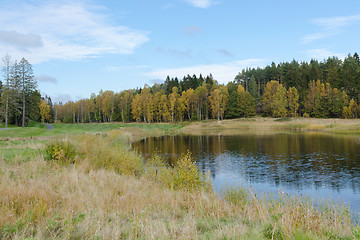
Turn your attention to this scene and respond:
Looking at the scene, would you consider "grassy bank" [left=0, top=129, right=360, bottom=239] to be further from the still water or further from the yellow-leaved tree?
the yellow-leaved tree

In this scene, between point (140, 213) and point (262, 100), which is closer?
point (140, 213)

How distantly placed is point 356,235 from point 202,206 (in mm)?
4563

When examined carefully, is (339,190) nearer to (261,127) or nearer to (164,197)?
(164,197)

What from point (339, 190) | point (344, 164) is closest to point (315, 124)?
point (344, 164)

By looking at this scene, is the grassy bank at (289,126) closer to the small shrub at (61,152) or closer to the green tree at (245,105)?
the green tree at (245,105)

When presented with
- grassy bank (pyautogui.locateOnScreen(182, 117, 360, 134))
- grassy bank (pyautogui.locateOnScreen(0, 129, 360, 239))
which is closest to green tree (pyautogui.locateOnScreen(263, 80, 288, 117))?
grassy bank (pyautogui.locateOnScreen(182, 117, 360, 134))

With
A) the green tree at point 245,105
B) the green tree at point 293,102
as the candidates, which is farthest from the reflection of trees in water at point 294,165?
the green tree at point 245,105

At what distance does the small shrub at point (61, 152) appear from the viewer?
15867mm

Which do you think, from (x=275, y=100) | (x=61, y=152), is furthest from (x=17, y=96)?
(x=275, y=100)

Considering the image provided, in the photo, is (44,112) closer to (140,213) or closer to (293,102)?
(293,102)

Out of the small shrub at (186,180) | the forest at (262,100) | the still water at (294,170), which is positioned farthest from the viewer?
the forest at (262,100)

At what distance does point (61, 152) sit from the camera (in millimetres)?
15828

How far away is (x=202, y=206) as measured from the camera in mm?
8586

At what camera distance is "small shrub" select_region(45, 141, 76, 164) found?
52.1ft
